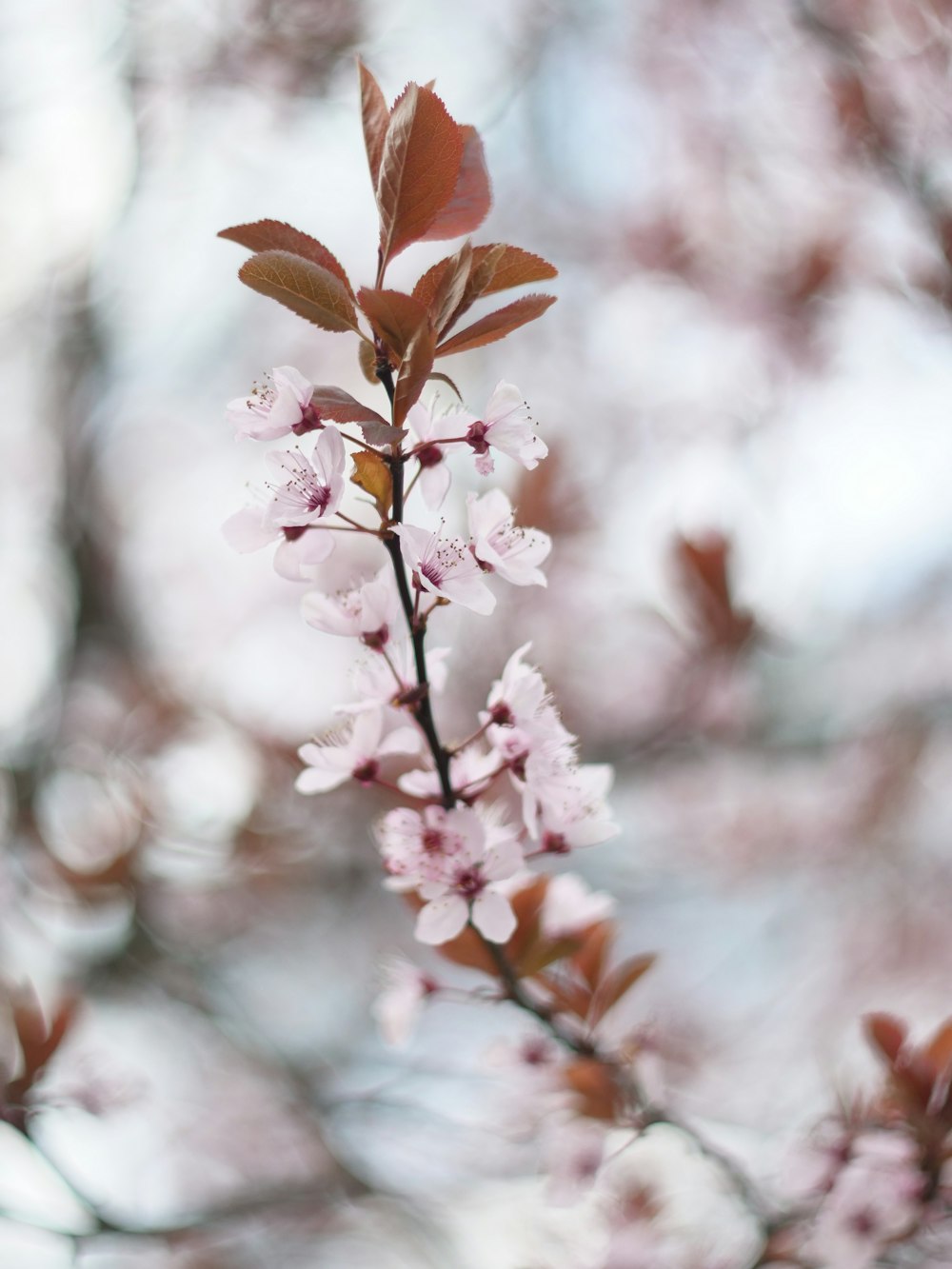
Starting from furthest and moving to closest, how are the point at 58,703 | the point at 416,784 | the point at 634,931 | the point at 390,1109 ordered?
the point at 634,931 < the point at 58,703 < the point at 390,1109 < the point at 416,784

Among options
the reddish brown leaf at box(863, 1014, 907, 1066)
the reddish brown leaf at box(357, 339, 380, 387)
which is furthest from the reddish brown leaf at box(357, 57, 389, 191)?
the reddish brown leaf at box(863, 1014, 907, 1066)

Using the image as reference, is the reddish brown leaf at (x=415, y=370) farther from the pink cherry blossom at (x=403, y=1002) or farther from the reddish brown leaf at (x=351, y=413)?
the pink cherry blossom at (x=403, y=1002)

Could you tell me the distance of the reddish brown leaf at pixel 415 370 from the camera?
58 centimetres

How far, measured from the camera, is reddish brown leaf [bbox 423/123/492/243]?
2.24 ft

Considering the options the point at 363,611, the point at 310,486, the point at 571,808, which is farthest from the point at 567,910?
the point at 310,486

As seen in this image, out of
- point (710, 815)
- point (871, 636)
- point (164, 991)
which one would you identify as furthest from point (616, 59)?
point (164, 991)

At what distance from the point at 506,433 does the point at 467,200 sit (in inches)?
6.7

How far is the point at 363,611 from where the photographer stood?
0.73m

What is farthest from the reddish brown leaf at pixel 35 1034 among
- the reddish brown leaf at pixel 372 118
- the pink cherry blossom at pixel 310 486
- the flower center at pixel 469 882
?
the reddish brown leaf at pixel 372 118

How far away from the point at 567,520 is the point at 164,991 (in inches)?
55.3

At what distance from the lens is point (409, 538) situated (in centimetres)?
62

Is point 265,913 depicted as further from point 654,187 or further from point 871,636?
point 654,187

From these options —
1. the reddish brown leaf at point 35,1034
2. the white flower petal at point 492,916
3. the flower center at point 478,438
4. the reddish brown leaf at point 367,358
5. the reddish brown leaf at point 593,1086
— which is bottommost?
the reddish brown leaf at point 35,1034

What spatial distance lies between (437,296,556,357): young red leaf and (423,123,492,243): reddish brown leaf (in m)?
0.08
